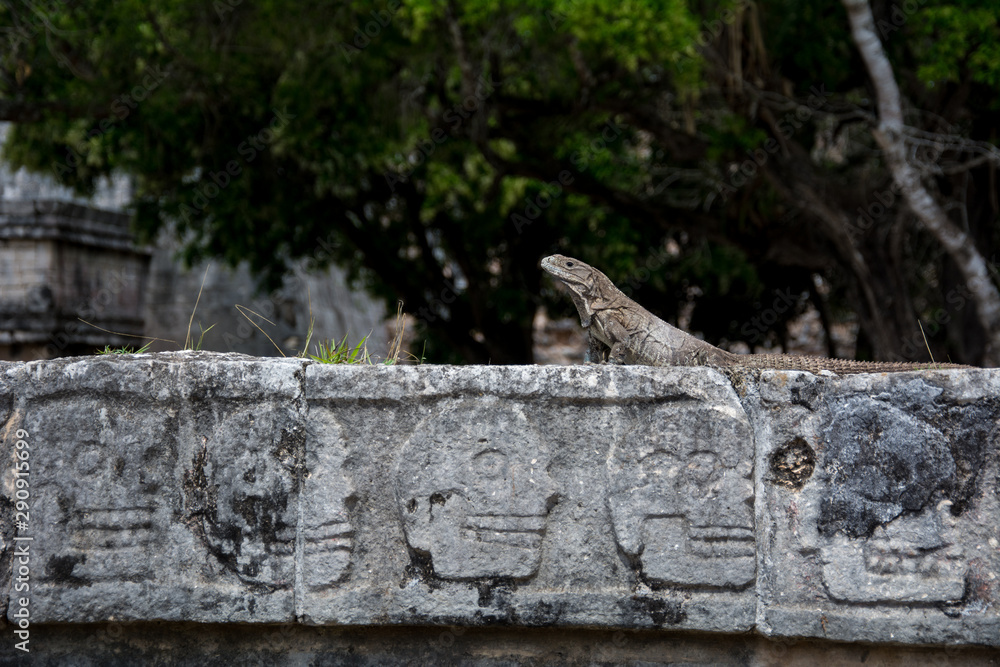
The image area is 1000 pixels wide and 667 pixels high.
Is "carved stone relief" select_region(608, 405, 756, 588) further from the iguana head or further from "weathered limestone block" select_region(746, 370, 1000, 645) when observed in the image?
the iguana head

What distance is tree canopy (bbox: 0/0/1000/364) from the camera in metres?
8.33

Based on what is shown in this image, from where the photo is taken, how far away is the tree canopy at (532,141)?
8328 millimetres

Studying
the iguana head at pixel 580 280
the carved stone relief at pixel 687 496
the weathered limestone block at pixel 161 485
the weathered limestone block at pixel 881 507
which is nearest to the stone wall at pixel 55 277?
the weathered limestone block at pixel 161 485

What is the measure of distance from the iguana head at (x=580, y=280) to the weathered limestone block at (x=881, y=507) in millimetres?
1009

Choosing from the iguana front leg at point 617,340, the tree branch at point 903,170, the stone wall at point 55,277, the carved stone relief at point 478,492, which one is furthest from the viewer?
the stone wall at point 55,277

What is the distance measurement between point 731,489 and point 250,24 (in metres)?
8.25

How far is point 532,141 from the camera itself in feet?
33.2

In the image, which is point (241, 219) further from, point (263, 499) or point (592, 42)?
point (263, 499)

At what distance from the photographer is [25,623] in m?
3.18

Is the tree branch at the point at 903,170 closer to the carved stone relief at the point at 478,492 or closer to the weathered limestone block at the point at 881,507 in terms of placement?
the weathered limestone block at the point at 881,507

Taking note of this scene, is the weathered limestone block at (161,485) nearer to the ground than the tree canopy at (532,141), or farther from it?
nearer to the ground

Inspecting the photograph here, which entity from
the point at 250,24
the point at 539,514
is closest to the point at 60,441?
the point at 539,514

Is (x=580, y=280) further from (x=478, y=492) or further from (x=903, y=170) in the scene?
(x=903, y=170)

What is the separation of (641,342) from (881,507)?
1.12m
